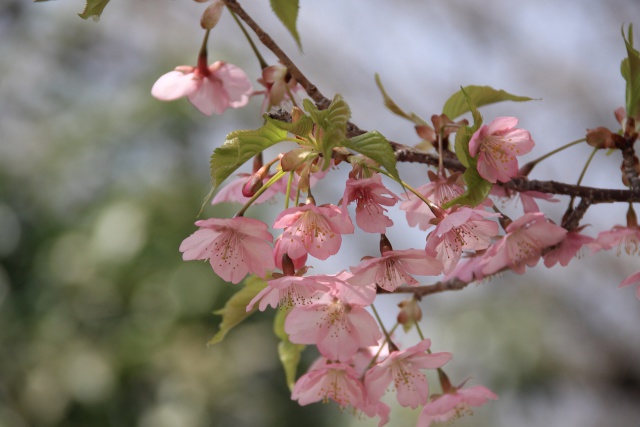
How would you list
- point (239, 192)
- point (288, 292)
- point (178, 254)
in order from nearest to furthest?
point (288, 292) < point (239, 192) < point (178, 254)

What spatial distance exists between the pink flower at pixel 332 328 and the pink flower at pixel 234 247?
0.05 meters

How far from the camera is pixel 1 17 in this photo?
13.1 ft

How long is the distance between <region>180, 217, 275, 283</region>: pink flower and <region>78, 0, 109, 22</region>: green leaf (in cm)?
17

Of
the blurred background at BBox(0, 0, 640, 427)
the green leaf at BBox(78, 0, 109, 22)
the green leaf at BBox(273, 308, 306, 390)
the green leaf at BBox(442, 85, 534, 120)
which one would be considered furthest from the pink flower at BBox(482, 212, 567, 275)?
the blurred background at BBox(0, 0, 640, 427)

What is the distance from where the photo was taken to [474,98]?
604 millimetres

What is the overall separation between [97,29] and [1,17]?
0.64 m

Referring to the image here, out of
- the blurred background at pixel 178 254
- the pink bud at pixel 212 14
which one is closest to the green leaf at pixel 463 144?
the pink bud at pixel 212 14

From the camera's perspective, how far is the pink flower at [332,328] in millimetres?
537

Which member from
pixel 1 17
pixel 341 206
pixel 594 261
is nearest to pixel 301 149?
pixel 341 206

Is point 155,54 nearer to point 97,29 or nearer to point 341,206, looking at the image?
point 97,29

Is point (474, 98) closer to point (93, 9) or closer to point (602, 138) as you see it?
point (602, 138)

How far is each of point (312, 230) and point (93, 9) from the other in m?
0.23

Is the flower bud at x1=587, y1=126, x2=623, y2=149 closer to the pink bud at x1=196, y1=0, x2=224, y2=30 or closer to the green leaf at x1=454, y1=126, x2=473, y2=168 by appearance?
the green leaf at x1=454, y1=126, x2=473, y2=168

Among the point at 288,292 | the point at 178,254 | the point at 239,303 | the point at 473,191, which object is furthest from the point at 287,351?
the point at 178,254
